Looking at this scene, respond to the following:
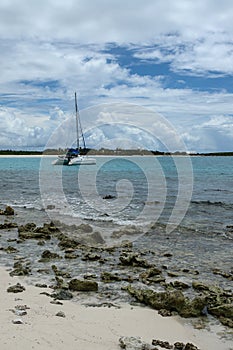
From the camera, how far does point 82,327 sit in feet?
25.0

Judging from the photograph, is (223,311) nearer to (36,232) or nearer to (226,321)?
(226,321)

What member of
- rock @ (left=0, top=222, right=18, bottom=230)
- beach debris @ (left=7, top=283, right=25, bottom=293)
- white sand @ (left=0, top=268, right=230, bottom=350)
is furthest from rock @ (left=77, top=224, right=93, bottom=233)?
white sand @ (left=0, top=268, right=230, bottom=350)

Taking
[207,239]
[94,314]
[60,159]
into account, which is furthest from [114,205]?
[60,159]

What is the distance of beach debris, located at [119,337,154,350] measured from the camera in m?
6.86

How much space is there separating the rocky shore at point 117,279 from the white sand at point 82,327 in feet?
0.58

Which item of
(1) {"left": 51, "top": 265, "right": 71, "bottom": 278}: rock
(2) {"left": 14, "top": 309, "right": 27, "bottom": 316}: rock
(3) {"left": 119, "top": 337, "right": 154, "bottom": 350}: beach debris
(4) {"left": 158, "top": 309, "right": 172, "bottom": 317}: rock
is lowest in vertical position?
(1) {"left": 51, "top": 265, "right": 71, "bottom": 278}: rock

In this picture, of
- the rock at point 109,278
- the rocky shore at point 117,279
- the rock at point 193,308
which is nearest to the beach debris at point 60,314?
the rocky shore at point 117,279

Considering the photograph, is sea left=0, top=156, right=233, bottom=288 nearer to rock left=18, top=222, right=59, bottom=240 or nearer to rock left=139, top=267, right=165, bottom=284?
rock left=139, top=267, right=165, bottom=284

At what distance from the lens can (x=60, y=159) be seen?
101 metres

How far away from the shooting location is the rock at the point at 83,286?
32.9 feet

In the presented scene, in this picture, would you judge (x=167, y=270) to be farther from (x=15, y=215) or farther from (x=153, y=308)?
(x=15, y=215)

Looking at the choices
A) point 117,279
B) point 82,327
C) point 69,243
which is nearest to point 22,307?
point 82,327

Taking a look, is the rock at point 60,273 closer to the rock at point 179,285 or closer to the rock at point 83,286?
the rock at point 83,286

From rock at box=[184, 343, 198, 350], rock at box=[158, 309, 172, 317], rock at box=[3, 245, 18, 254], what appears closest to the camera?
rock at box=[184, 343, 198, 350]
